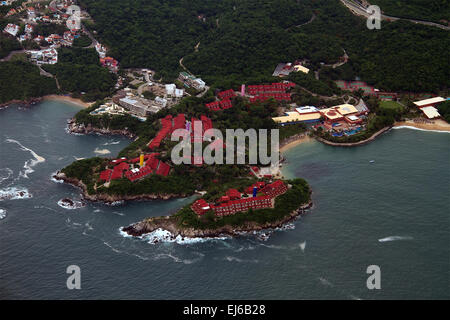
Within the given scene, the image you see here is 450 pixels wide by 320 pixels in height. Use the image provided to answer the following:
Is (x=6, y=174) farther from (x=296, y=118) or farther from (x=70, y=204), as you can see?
(x=296, y=118)

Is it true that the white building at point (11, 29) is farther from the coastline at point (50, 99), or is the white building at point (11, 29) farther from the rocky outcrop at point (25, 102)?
the rocky outcrop at point (25, 102)

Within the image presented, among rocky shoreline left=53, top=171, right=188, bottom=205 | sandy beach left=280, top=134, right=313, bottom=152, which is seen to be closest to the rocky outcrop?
rocky shoreline left=53, top=171, right=188, bottom=205

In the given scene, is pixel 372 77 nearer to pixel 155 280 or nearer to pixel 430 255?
pixel 430 255

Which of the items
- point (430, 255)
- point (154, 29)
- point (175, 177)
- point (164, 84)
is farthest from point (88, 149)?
point (430, 255)

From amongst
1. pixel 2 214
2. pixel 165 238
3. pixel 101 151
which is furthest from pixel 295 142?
pixel 2 214

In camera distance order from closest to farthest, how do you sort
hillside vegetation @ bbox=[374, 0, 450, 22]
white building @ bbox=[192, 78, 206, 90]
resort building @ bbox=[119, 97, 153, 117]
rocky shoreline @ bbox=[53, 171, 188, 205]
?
rocky shoreline @ bbox=[53, 171, 188, 205] → resort building @ bbox=[119, 97, 153, 117] → white building @ bbox=[192, 78, 206, 90] → hillside vegetation @ bbox=[374, 0, 450, 22]

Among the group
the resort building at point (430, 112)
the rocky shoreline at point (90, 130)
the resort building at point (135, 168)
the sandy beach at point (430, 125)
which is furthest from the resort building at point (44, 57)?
the resort building at point (430, 112)

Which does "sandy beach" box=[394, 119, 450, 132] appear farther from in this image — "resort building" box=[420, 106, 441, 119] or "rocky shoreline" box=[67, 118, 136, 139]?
"rocky shoreline" box=[67, 118, 136, 139]
